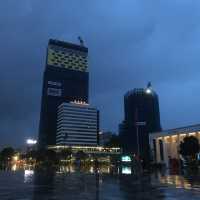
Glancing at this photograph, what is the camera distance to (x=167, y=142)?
13275cm

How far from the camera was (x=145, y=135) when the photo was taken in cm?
18000

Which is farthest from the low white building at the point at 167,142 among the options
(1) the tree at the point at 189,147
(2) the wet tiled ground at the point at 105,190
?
(2) the wet tiled ground at the point at 105,190

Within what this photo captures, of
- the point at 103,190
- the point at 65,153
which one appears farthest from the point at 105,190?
the point at 65,153

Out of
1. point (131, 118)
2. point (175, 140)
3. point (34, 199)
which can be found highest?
point (131, 118)

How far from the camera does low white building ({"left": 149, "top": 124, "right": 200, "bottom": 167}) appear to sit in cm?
12300

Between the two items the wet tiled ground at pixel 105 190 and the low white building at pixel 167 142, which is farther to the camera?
the low white building at pixel 167 142

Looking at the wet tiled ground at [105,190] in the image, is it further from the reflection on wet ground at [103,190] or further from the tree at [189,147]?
the tree at [189,147]

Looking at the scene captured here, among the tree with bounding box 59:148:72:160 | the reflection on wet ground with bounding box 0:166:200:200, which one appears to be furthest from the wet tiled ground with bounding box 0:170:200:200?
the tree with bounding box 59:148:72:160

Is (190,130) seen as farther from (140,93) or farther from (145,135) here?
(145,135)

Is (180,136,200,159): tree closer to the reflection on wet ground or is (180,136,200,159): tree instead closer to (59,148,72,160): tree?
the reflection on wet ground

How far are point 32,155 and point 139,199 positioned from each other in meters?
181

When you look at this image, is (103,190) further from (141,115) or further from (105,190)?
(141,115)

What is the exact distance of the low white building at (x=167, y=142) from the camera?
123000 mm

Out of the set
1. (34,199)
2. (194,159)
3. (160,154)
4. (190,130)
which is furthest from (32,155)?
(34,199)
